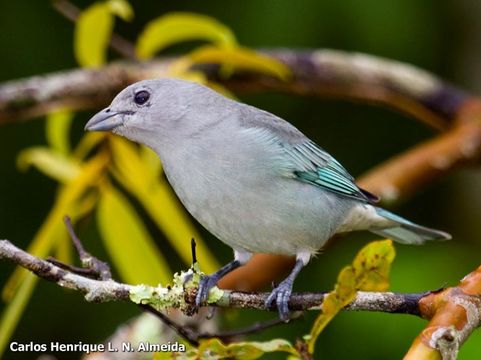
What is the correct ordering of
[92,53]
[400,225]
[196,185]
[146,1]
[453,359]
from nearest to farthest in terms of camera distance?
[453,359]
[196,185]
[400,225]
[92,53]
[146,1]

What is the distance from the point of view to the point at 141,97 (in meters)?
2.66

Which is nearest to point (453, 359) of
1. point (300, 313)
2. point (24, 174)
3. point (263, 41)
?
point (300, 313)

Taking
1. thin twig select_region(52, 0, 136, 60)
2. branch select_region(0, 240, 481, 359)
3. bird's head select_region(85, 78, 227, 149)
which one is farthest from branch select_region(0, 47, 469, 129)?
branch select_region(0, 240, 481, 359)

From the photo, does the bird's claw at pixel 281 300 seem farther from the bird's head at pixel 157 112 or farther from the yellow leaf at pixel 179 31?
the yellow leaf at pixel 179 31

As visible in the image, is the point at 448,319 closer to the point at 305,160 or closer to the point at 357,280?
the point at 357,280

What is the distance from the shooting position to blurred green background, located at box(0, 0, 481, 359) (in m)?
4.07

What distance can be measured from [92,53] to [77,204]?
2.07 feet

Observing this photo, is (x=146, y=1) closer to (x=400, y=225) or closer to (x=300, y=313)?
(x=400, y=225)

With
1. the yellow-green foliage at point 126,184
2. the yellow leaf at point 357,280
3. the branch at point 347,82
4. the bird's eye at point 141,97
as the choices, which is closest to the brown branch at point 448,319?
the yellow leaf at point 357,280

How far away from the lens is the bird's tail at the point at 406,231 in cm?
293

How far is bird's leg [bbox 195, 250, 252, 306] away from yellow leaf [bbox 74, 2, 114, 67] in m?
1.03

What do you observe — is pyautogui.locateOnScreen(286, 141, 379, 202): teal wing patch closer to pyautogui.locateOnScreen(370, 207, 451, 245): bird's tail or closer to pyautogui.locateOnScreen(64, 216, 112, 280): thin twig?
pyautogui.locateOnScreen(370, 207, 451, 245): bird's tail

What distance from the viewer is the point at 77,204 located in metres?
3.08

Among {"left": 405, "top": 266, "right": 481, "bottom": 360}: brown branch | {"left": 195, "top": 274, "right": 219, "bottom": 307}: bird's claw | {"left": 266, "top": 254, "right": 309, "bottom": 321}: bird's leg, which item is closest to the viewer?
{"left": 405, "top": 266, "right": 481, "bottom": 360}: brown branch
